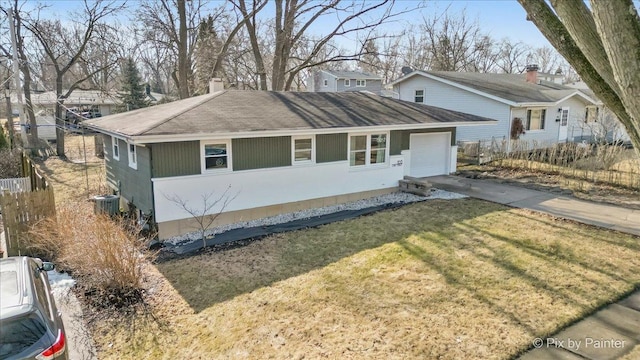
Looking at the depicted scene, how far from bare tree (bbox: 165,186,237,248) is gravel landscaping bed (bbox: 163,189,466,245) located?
20cm

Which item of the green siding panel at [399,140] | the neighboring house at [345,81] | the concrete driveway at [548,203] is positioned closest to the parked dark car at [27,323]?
the green siding panel at [399,140]

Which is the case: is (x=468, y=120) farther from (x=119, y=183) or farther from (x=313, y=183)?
(x=119, y=183)

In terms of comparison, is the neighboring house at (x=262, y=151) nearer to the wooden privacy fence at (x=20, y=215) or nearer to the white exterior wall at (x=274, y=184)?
the white exterior wall at (x=274, y=184)

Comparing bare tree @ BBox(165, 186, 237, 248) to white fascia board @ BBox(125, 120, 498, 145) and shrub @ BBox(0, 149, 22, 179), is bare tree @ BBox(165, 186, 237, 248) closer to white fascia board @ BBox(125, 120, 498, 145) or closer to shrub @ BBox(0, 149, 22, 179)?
white fascia board @ BBox(125, 120, 498, 145)

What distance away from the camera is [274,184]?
38.4ft

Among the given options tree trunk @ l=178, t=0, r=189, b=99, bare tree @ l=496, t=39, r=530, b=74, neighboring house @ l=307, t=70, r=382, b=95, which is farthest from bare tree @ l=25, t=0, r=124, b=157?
bare tree @ l=496, t=39, r=530, b=74

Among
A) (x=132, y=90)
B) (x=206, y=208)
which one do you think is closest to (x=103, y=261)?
→ (x=206, y=208)

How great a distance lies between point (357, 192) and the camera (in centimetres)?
1365

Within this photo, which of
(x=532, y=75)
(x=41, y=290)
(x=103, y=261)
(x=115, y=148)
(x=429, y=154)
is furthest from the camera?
(x=532, y=75)

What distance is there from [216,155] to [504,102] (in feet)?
55.9

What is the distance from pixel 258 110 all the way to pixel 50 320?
8972mm

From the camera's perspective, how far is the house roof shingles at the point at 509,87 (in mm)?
22703

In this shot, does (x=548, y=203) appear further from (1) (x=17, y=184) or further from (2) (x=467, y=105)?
(1) (x=17, y=184)

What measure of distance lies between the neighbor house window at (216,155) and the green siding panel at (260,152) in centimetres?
19
